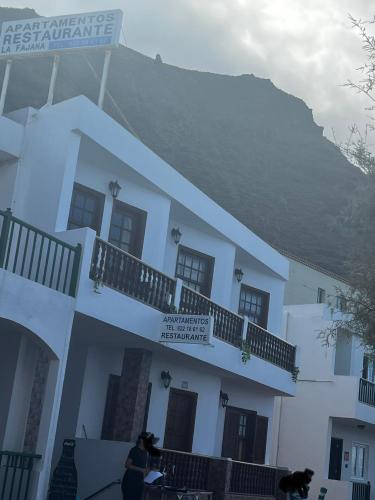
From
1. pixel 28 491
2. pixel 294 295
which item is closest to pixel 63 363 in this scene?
pixel 28 491

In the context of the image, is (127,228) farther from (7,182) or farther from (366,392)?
(366,392)

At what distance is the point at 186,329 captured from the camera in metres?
17.7

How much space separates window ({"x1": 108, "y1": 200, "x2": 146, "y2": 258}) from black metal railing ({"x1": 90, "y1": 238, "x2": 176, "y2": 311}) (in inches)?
48.8

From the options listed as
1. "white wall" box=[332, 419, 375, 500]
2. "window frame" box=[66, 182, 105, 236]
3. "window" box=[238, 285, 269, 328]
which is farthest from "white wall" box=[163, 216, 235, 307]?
"white wall" box=[332, 419, 375, 500]

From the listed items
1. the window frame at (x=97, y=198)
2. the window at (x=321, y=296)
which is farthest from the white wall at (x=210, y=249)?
the window at (x=321, y=296)

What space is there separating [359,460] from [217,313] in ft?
45.9

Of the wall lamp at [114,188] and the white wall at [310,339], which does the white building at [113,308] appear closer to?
the wall lamp at [114,188]

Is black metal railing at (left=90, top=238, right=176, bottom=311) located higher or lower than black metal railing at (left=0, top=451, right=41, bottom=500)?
higher

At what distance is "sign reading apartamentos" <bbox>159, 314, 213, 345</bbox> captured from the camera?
55.5 ft

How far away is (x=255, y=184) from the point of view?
359ft

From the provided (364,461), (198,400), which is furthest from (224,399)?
(364,461)

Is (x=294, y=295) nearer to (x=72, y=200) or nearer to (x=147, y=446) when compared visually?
(x=72, y=200)

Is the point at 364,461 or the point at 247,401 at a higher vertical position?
the point at 247,401

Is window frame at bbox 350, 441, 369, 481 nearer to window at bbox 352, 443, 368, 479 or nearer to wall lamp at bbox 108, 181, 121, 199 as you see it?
window at bbox 352, 443, 368, 479
